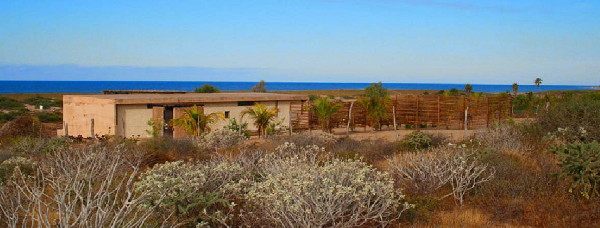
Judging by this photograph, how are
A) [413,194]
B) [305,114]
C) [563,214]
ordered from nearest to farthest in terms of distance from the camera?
1. [563,214]
2. [413,194]
3. [305,114]

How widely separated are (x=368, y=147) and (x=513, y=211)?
20.5 ft

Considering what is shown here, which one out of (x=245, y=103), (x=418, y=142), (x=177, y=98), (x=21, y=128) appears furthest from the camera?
(x=245, y=103)

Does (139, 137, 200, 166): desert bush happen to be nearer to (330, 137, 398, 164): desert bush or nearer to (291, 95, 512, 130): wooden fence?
(330, 137, 398, 164): desert bush

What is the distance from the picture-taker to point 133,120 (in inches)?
888

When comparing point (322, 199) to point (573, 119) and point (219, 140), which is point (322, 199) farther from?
point (573, 119)

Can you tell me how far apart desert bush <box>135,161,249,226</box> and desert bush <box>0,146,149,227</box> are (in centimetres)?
24

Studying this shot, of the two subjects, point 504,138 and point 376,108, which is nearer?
point 504,138

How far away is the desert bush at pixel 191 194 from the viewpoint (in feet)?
24.4

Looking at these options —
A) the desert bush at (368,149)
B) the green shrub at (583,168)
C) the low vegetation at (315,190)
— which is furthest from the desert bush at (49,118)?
the green shrub at (583,168)

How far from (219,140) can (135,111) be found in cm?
735

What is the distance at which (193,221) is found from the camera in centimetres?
748

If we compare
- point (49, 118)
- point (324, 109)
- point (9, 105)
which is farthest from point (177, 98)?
point (9, 105)

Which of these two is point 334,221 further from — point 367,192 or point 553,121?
point 553,121

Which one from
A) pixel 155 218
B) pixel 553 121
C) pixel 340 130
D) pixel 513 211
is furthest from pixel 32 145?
pixel 340 130
